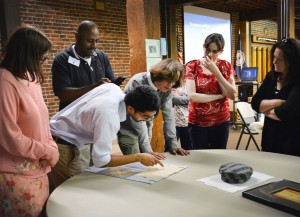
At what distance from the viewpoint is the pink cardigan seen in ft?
4.45

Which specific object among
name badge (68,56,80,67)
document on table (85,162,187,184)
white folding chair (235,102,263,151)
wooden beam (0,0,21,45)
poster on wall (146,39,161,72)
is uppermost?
wooden beam (0,0,21,45)

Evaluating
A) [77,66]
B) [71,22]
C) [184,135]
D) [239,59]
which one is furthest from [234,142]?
[77,66]

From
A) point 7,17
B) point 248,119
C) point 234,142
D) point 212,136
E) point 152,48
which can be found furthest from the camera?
point 234,142

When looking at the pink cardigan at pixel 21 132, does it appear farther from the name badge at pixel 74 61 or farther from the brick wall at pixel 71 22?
the brick wall at pixel 71 22

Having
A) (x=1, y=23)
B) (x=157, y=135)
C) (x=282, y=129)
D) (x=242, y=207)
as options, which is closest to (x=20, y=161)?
(x=242, y=207)

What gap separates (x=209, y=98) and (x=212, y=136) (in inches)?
11.4

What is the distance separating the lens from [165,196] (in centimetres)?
139

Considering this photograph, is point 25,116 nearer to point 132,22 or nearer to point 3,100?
point 3,100

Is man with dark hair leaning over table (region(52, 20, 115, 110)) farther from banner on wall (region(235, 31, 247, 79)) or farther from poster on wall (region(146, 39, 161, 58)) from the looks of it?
banner on wall (region(235, 31, 247, 79))

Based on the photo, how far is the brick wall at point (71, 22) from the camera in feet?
17.6

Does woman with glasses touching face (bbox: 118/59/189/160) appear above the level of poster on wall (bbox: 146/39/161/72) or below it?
below

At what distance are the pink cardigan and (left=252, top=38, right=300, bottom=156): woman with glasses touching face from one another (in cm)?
134

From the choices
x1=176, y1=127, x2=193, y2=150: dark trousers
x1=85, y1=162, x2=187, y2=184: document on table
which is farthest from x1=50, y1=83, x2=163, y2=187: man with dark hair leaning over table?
x1=176, y1=127, x2=193, y2=150: dark trousers

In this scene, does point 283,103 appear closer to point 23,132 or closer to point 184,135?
point 23,132
